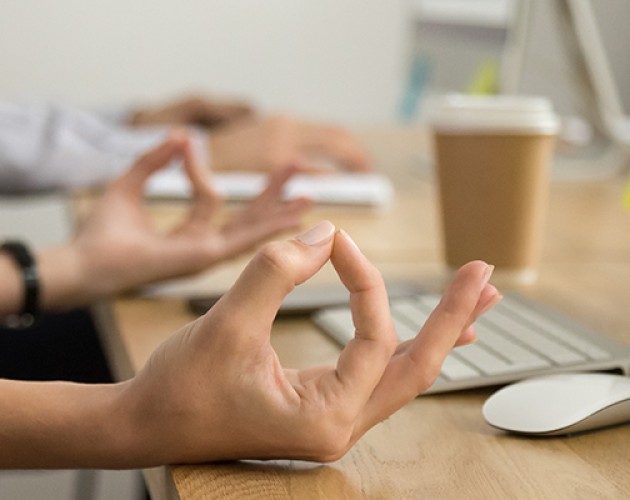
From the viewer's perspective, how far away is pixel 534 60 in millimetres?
1380

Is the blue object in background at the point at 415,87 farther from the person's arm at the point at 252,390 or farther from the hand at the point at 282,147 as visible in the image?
the person's arm at the point at 252,390

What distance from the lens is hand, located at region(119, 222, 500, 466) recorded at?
416 millimetres

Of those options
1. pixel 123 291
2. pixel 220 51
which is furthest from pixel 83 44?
pixel 123 291

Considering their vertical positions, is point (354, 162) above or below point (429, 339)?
below

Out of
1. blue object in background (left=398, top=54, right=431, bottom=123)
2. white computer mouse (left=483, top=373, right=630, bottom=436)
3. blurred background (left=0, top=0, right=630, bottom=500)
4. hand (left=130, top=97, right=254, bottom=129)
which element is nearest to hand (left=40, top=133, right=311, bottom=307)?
white computer mouse (left=483, top=373, right=630, bottom=436)

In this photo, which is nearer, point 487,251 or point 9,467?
point 9,467

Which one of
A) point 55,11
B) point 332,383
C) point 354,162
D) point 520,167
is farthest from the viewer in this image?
point 55,11

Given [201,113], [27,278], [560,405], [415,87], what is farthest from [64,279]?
[415,87]

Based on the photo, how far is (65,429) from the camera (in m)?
0.44

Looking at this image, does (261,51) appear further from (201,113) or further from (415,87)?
(201,113)

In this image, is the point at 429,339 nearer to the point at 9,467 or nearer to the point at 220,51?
the point at 9,467

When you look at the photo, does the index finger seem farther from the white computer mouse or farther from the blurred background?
the blurred background

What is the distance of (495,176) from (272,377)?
41 centimetres

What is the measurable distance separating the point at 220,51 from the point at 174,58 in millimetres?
127
